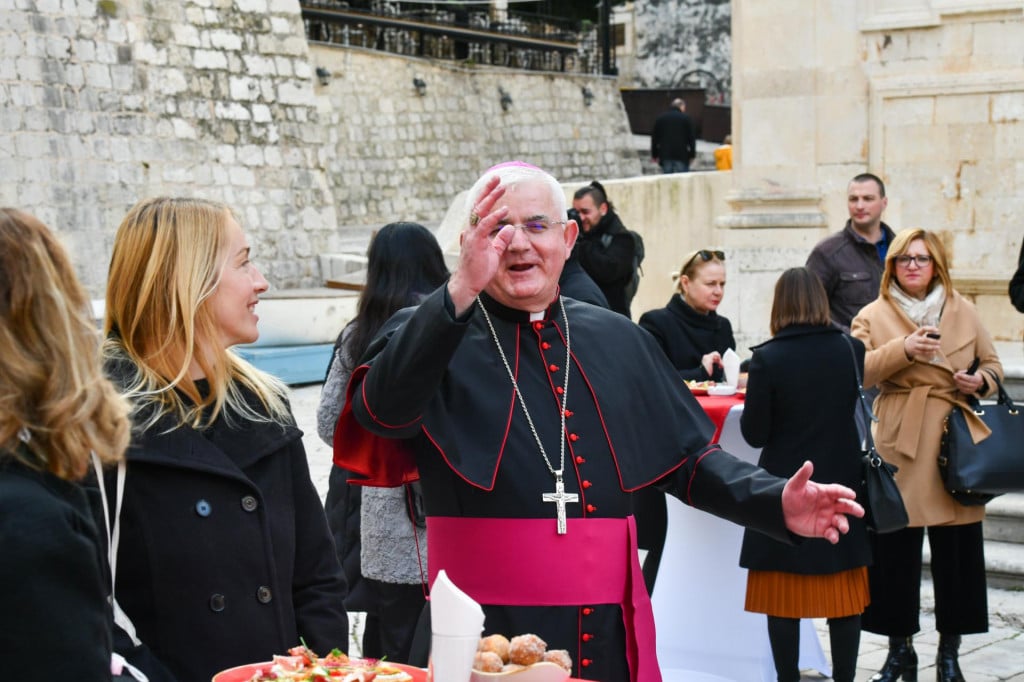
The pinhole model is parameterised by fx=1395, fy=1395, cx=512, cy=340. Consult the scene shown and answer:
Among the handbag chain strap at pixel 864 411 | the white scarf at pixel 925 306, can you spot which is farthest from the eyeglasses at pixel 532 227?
the white scarf at pixel 925 306

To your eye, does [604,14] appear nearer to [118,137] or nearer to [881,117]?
[118,137]

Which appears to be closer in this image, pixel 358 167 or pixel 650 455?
pixel 650 455

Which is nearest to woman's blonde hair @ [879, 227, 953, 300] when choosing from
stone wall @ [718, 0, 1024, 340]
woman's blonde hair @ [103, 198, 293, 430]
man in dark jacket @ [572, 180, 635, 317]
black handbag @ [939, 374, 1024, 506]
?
black handbag @ [939, 374, 1024, 506]

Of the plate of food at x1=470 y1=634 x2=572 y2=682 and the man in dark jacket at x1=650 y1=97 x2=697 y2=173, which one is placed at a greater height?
the man in dark jacket at x1=650 y1=97 x2=697 y2=173

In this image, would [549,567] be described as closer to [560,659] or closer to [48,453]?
[560,659]

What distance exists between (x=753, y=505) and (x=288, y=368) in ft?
34.7

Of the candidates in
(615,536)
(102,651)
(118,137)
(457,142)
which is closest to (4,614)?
(102,651)

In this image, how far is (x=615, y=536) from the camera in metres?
3.05

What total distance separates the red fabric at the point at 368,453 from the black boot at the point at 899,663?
330 centimetres

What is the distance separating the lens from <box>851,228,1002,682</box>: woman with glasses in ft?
18.9

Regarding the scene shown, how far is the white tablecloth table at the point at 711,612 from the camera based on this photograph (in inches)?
235

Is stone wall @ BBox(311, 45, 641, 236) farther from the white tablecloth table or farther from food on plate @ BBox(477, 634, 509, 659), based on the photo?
food on plate @ BBox(477, 634, 509, 659)

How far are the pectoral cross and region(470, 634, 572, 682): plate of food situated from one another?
2.22ft

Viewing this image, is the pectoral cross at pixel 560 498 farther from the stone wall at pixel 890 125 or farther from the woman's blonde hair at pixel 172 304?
the stone wall at pixel 890 125
